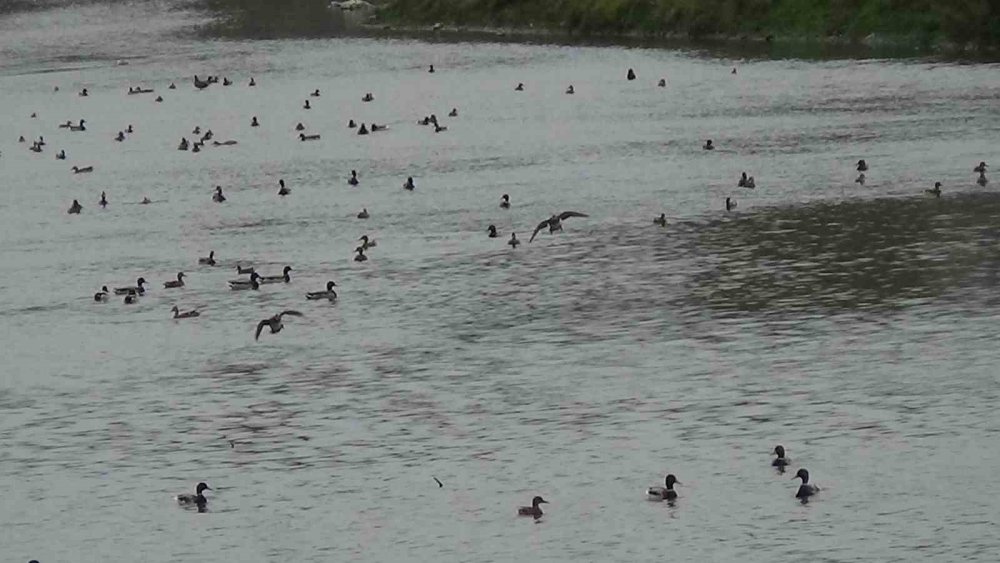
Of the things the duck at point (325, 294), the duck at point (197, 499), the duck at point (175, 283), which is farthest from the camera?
the duck at point (175, 283)

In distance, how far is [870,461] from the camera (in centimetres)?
3653

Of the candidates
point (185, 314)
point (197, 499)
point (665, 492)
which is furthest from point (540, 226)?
point (665, 492)

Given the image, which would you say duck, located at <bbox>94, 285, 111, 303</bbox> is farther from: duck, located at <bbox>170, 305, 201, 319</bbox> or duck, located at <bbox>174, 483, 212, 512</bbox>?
duck, located at <bbox>174, 483, 212, 512</bbox>

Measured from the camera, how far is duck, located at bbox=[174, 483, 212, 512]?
119 ft

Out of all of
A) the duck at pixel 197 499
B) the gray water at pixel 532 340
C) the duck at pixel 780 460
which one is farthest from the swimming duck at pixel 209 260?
the duck at pixel 780 460

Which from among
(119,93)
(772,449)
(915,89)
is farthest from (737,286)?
(119,93)

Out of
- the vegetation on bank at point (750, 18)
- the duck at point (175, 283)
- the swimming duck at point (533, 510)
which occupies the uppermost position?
the vegetation on bank at point (750, 18)

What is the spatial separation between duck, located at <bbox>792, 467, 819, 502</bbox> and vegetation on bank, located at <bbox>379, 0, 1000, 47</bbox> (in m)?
61.1

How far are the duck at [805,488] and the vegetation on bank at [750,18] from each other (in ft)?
200

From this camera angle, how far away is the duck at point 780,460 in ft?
119

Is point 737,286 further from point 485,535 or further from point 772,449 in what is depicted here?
point 485,535

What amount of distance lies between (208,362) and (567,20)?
73265 millimetres

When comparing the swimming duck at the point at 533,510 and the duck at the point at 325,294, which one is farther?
the duck at the point at 325,294

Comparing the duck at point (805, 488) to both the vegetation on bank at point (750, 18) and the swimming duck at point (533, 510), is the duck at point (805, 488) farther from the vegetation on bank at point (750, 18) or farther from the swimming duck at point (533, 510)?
the vegetation on bank at point (750, 18)
